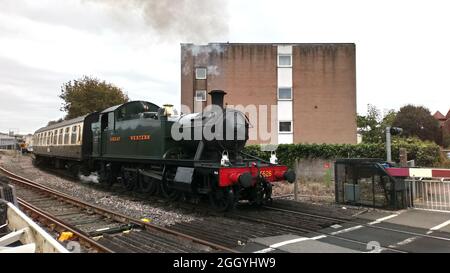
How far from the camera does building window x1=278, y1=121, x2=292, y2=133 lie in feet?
85.6

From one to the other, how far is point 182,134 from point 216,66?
16.8 m

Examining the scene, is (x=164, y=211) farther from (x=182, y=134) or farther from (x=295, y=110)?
(x=295, y=110)

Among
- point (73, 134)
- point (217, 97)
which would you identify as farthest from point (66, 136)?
point (217, 97)

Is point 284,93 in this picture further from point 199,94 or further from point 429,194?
point 429,194

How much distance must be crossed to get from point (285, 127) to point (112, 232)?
2007cm

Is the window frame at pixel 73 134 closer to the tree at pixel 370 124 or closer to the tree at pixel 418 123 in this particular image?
the tree at pixel 370 124

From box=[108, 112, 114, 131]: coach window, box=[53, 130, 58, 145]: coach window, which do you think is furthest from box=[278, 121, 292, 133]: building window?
box=[53, 130, 58, 145]: coach window

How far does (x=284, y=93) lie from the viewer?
26.6m

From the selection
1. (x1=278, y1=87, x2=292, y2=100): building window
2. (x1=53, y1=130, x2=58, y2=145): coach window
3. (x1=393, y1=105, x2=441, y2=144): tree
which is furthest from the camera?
(x1=393, y1=105, x2=441, y2=144): tree

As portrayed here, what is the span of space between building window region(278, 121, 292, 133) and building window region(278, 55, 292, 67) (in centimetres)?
419

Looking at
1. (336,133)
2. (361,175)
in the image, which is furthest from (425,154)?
(361,175)

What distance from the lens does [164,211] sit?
9.78 meters

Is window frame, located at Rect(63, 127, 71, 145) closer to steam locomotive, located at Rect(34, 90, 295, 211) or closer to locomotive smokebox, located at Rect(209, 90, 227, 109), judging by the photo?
steam locomotive, located at Rect(34, 90, 295, 211)

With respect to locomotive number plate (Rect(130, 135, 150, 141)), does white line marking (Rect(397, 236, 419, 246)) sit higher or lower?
lower
